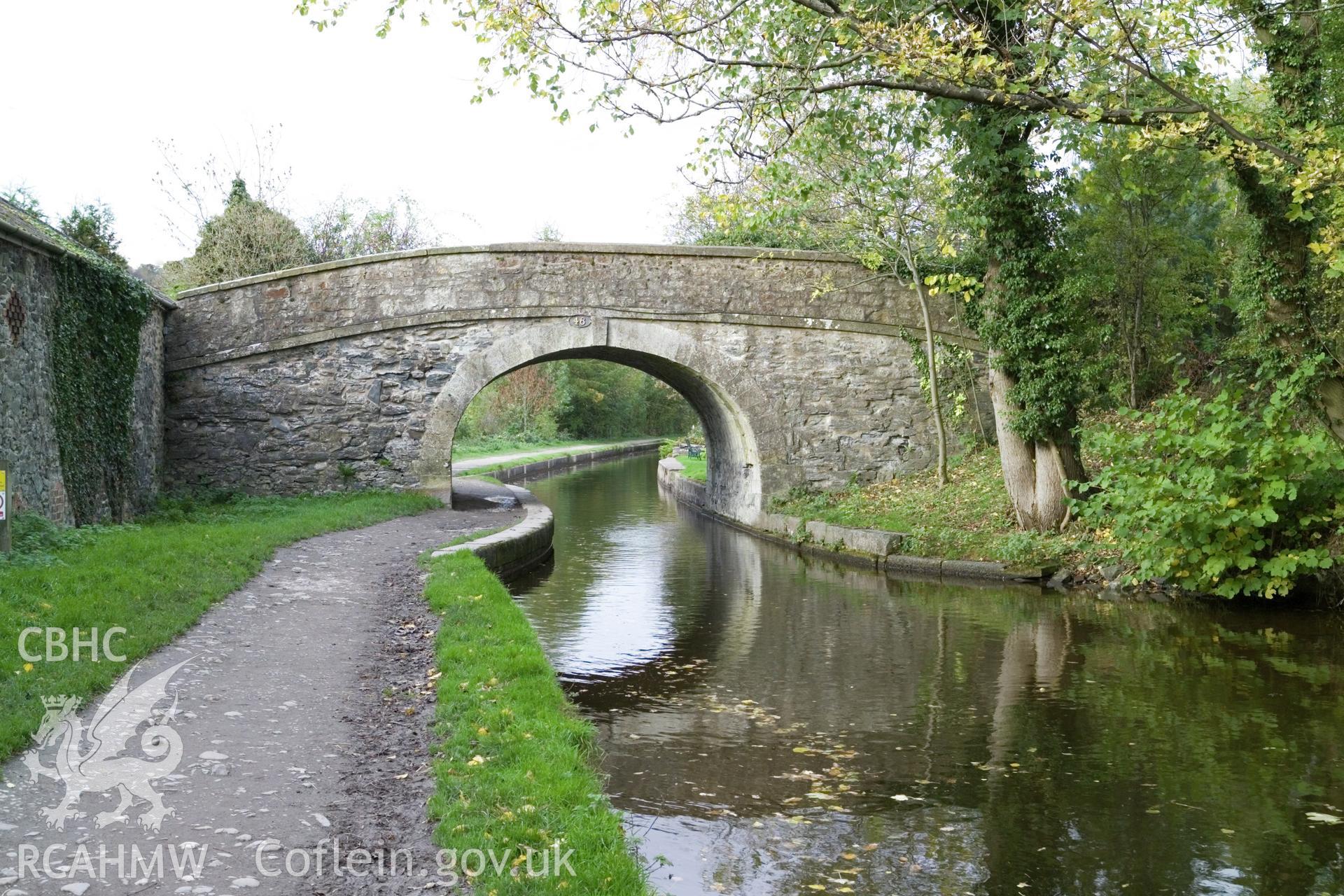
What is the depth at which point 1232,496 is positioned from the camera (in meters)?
8.48

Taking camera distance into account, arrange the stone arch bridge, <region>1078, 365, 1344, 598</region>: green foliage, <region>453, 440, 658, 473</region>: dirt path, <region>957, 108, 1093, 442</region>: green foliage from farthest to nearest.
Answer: <region>453, 440, 658, 473</region>: dirt path, the stone arch bridge, <region>957, 108, 1093, 442</region>: green foliage, <region>1078, 365, 1344, 598</region>: green foliage

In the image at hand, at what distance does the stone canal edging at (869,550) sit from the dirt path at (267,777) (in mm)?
5841

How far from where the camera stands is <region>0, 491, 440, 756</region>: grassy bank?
4.86 metres

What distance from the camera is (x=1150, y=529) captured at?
906cm

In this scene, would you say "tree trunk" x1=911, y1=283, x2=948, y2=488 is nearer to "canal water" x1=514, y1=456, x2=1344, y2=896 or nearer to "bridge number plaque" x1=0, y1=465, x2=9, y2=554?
"canal water" x1=514, y1=456, x2=1344, y2=896

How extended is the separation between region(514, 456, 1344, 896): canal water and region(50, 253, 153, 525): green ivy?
4.36 meters

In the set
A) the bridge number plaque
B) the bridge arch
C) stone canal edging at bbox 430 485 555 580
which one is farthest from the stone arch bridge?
the bridge number plaque

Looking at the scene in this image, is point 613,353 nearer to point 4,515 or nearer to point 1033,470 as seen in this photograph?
point 1033,470

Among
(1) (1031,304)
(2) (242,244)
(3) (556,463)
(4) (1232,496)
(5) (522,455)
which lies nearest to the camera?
(4) (1232,496)

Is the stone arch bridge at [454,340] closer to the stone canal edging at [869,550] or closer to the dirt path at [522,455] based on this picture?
the stone canal edging at [869,550]

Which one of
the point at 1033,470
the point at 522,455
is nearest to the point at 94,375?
the point at 1033,470

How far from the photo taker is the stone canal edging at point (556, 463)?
2417cm

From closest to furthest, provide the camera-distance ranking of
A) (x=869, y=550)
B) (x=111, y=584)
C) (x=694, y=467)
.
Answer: (x=111, y=584) < (x=869, y=550) < (x=694, y=467)

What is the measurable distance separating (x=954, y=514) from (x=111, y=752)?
982 cm
